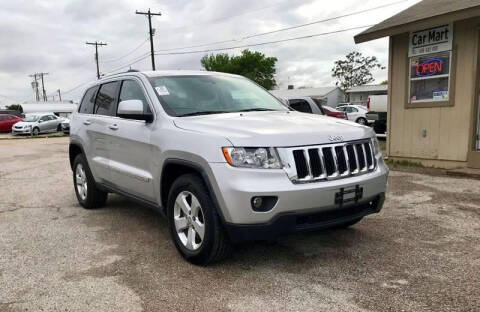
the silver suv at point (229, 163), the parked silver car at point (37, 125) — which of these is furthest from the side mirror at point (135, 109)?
the parked silver car at point (37, 125)

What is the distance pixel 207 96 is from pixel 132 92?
93 centimetres

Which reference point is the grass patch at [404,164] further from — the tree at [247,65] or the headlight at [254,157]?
the tree at [247,65]

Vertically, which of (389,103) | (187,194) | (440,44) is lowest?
(187,194)

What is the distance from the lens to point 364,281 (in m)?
3.47

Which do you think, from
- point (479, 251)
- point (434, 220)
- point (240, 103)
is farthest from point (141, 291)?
point (434, 220)

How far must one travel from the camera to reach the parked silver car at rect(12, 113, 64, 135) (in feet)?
91.3

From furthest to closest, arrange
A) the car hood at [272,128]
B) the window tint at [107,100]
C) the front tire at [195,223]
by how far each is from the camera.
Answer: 1. the window tint at [107,100]
2. the front tire at [195,223]
3. the car hood at [272,128]

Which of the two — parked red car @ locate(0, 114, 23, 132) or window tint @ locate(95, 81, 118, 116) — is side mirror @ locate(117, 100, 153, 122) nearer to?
window tint @ locate(95, 81, 118, 116)

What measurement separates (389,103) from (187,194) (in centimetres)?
714

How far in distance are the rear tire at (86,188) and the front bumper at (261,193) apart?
3038 mm

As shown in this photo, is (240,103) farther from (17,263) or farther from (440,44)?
(440,44)

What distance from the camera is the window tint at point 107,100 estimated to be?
5.35m

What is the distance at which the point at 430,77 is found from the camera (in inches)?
345

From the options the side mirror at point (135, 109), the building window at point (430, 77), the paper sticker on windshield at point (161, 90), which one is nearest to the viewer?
the side mirror at point (135, 109)
